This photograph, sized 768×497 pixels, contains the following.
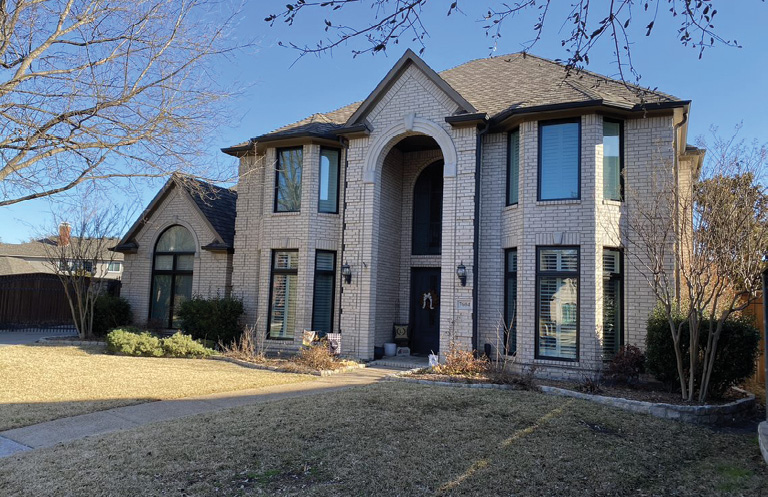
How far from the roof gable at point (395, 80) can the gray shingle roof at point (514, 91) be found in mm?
635

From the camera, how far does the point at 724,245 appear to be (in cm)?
823

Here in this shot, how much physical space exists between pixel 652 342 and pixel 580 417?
319cm

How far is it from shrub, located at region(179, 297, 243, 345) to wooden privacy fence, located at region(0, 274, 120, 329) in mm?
8782

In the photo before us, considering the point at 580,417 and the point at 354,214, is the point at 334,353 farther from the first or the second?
the point at 580,417

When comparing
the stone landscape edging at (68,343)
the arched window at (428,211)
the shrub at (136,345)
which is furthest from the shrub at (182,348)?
the arched window at (428,211)

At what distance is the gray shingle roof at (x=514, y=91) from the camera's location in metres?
11.7

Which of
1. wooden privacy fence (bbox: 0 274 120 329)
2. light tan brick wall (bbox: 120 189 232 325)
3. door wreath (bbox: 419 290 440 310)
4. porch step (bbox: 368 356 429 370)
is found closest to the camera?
porch step (bbox: 368 356 429 370)

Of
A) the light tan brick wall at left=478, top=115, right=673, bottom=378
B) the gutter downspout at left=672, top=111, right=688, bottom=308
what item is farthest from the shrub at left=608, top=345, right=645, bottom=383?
the gutter downspout at left=672, top=111, right=688, bottom=308

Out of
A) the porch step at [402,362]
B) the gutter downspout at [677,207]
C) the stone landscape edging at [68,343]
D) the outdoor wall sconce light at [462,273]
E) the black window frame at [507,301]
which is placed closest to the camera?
the gutter downspout at [677,207]

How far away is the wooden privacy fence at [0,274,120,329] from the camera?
20.2 m

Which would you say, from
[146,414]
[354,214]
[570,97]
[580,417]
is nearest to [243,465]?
[146,414]

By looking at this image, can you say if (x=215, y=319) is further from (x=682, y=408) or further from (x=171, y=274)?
(x=682, y=408)

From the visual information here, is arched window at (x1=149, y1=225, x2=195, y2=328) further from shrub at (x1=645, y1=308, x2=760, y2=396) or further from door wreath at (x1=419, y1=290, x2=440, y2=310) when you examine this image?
shrub at (x1=645, y1=308, x2=760, y2=396)

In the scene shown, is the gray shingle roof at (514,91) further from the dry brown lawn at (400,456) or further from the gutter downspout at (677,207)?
the dry brown lawn at (400,456)
